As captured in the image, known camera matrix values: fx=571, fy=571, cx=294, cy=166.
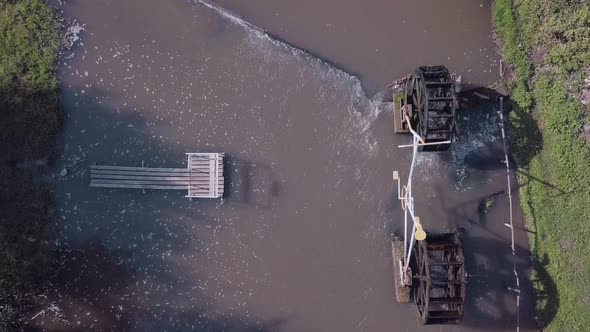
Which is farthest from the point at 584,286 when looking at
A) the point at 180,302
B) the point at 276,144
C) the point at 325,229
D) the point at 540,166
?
the point at 180,302

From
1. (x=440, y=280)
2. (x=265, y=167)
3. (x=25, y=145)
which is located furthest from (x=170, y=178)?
(x=440, y=280)

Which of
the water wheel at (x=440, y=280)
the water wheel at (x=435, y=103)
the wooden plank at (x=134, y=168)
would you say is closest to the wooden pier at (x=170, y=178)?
the wooden plank at (x=134, y=168)

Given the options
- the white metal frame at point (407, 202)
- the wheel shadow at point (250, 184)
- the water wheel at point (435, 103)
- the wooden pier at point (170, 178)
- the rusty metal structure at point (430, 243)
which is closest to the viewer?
the white metal frame at point (407, 202)

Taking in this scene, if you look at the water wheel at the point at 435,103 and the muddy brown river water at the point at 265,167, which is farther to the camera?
the muddy brown river water at the point at 265,167

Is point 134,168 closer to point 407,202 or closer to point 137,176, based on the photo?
point 137,176

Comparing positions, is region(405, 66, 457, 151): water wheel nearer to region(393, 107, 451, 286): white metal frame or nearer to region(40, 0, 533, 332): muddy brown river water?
region(393, 107, 451, 286): white metal frame

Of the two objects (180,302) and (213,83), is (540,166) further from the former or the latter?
(180,302)

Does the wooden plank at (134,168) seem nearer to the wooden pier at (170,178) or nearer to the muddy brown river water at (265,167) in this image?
the wooden pier at (170,178)
